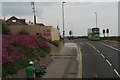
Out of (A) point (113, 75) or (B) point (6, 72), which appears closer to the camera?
(B) point (6, 72)

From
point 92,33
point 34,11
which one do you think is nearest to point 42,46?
point 34,11

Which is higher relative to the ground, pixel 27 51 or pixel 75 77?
pixel 27 51

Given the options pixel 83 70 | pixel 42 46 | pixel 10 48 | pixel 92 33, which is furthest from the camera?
pixel 92 33

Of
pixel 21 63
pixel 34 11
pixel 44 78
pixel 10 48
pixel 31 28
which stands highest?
pixel 34 11

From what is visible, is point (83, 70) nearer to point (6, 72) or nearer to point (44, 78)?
point (44, 78)

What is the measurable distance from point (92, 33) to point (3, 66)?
49.9 metres

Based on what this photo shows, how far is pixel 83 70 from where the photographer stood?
19.2 meters

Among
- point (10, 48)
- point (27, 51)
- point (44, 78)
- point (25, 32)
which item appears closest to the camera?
point (44, 78)

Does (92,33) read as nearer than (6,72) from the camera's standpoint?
No

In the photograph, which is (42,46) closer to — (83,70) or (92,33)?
(83,70)

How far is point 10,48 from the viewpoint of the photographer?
17.5 meters

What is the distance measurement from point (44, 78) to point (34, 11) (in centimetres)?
3691

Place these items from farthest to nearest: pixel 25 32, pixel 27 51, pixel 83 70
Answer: pixel 25 32
pixel 27 51
pixel 83 70

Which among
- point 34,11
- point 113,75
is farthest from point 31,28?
point 113,75
